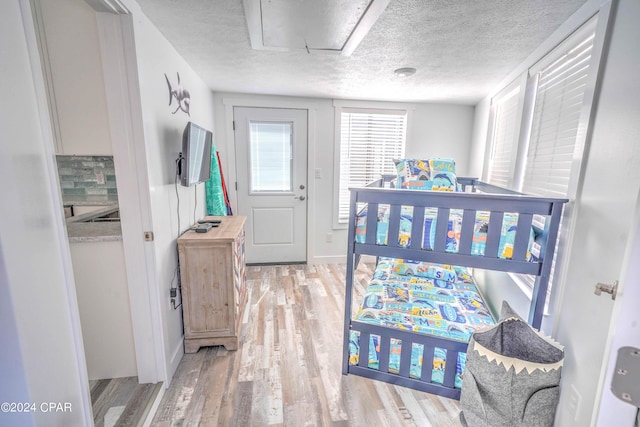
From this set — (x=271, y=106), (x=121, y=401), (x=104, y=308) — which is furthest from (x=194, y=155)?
(x=271, y=106)

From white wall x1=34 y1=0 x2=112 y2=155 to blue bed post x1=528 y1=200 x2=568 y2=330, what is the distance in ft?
7.57

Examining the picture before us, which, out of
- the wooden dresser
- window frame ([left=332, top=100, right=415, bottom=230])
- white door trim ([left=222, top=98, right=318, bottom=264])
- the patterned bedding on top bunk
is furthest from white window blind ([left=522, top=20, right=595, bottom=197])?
white door trim ([left=222, top=98, right=318, bottom=264])

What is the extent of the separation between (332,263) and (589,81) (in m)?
3.00

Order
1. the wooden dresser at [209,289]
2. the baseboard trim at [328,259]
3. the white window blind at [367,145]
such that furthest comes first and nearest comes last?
1. the baseboard trim at [328,259]
2. the white window blind at [367,145]
3. the wooden dresser at [209,289]

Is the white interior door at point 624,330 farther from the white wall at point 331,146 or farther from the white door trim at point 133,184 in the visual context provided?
the white wall at point 331,146

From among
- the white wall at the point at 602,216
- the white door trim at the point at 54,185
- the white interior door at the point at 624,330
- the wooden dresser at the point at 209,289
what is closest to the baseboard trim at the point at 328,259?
the wooden dresser at the point at 209,289

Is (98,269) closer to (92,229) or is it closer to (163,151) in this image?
(92,229)

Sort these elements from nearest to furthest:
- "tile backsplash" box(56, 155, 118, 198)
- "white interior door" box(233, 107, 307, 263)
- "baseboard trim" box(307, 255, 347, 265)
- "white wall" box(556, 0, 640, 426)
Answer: "white wall" box(556, 0, 640, 426) → "tile backsplash" box(56, 155, 118, 198) → "white interior door" box(233, 107, 307, 263) → "baseboard trim" box(307, 255, 347, 265)

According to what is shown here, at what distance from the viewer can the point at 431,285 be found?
2172mm

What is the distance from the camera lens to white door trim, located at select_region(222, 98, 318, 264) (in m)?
3.21

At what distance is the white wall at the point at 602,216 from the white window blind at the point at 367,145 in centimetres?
231

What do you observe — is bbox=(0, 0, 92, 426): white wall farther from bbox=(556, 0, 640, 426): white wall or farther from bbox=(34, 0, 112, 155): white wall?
bbox=(556, 0, 640, 426): white wall

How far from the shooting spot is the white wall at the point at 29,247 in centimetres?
56

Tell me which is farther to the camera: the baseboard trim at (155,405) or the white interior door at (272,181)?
the white interior door at (272,181)
